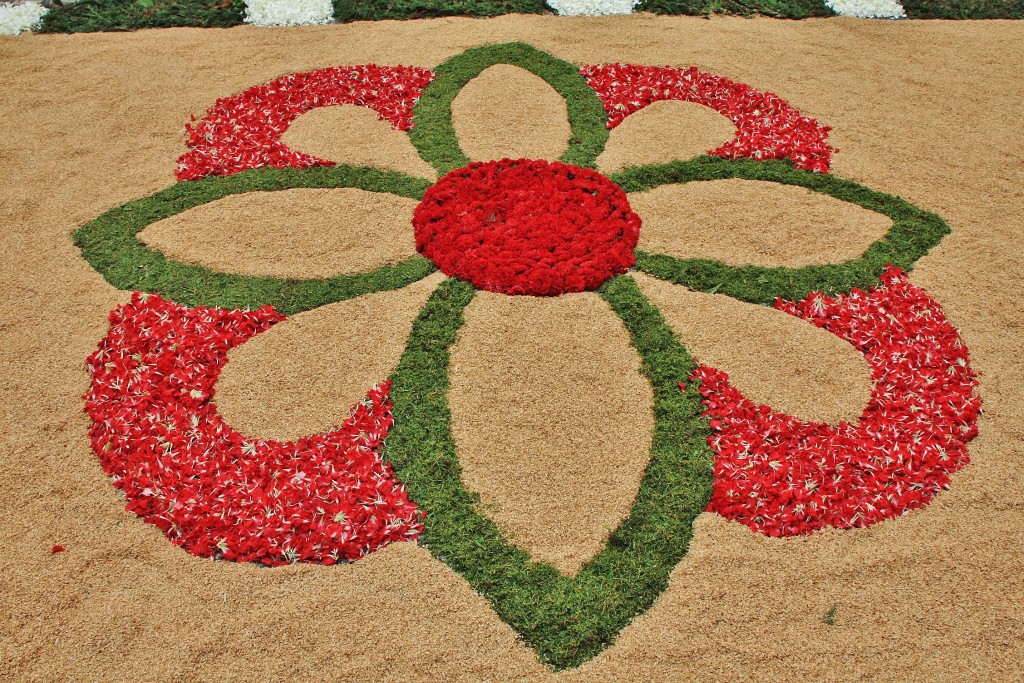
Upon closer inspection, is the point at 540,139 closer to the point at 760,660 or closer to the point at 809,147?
the point at 809,147

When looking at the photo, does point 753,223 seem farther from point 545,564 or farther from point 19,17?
point 19,17

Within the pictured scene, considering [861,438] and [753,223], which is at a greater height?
[753,223]

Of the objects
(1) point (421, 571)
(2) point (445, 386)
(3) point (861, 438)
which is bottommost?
(1) point (421, 571)

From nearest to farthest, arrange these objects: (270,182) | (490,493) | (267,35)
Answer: (490,493)
(270,182)
(267,35)

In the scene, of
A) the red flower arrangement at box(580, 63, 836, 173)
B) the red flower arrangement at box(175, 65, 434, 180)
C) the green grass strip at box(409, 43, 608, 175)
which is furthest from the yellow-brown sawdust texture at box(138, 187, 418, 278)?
the red flower arrangement at box(580, 63, 836, 173)

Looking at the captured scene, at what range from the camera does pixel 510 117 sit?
7781 mm

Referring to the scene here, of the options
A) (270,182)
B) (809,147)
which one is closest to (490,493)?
(270,182)

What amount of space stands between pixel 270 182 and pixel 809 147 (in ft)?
15.7

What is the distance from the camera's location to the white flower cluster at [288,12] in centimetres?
966

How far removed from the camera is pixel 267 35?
9406mm

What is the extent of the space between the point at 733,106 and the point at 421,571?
5739 mm

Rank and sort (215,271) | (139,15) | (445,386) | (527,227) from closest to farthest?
(445,386), (215,271), (527,227), (139,15)

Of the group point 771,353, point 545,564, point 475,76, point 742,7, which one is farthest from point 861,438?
point 742,7

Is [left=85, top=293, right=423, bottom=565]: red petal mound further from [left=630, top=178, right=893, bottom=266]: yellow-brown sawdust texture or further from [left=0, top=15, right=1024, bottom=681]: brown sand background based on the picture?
[left=630, top=178, right=893, bottom=266]: yellow-brown sawdust texture
